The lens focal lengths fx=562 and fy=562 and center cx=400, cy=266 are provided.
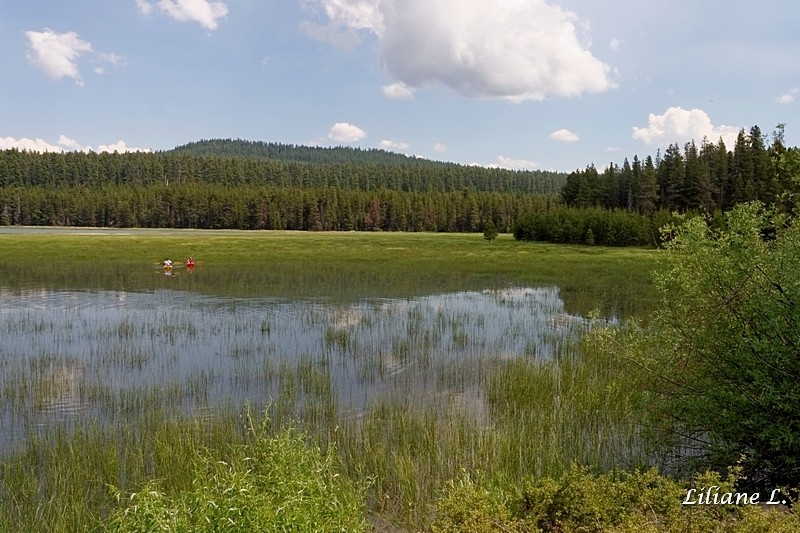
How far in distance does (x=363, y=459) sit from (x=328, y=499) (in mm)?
3325

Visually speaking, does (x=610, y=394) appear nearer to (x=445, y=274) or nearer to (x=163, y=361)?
(x=163, y=361)

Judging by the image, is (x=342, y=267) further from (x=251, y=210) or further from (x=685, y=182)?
(x=251, y=210)

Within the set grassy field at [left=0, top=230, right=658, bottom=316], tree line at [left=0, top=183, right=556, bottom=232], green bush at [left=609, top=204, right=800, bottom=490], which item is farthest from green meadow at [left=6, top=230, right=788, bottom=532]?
tree line at [left=0, top=183, right=556, bottom=232]

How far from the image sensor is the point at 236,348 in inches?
769

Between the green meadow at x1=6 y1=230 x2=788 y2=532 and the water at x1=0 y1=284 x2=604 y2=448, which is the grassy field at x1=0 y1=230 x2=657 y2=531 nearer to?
the green meadow at x1=6 y1=230 x2=788 y2=532

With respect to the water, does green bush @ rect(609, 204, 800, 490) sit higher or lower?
higher

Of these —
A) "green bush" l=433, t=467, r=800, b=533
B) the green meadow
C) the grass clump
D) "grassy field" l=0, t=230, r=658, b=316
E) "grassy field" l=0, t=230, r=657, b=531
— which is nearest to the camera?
"green bush" l=433, t=467, r=800, b=533

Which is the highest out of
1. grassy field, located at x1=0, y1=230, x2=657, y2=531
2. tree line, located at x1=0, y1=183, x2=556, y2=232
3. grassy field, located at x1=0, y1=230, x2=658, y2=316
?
tree line, located at x1=0, y1=183, x2=556, y2=232

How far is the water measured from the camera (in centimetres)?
1398

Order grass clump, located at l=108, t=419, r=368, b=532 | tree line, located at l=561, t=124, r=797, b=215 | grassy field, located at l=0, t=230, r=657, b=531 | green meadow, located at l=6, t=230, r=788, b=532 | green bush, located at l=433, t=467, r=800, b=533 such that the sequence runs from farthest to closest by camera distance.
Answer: tree line, located at l=561, t=124, r=797, b=215 → grassy field, located at l=0, t=230, r=657, b=531 → green meadow, located at l=6, t=230, r=788, b=532 → grass clump, located at l=108, t=419, r=368, b=532 → green bush, located at l=433, t=467, r=800, b=533

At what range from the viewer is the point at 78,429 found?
1088 cm

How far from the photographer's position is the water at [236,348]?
45.9 feet

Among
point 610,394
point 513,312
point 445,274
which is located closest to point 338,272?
point 445,274

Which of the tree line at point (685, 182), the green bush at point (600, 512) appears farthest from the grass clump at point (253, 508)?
the tree line at point (685, 182)
